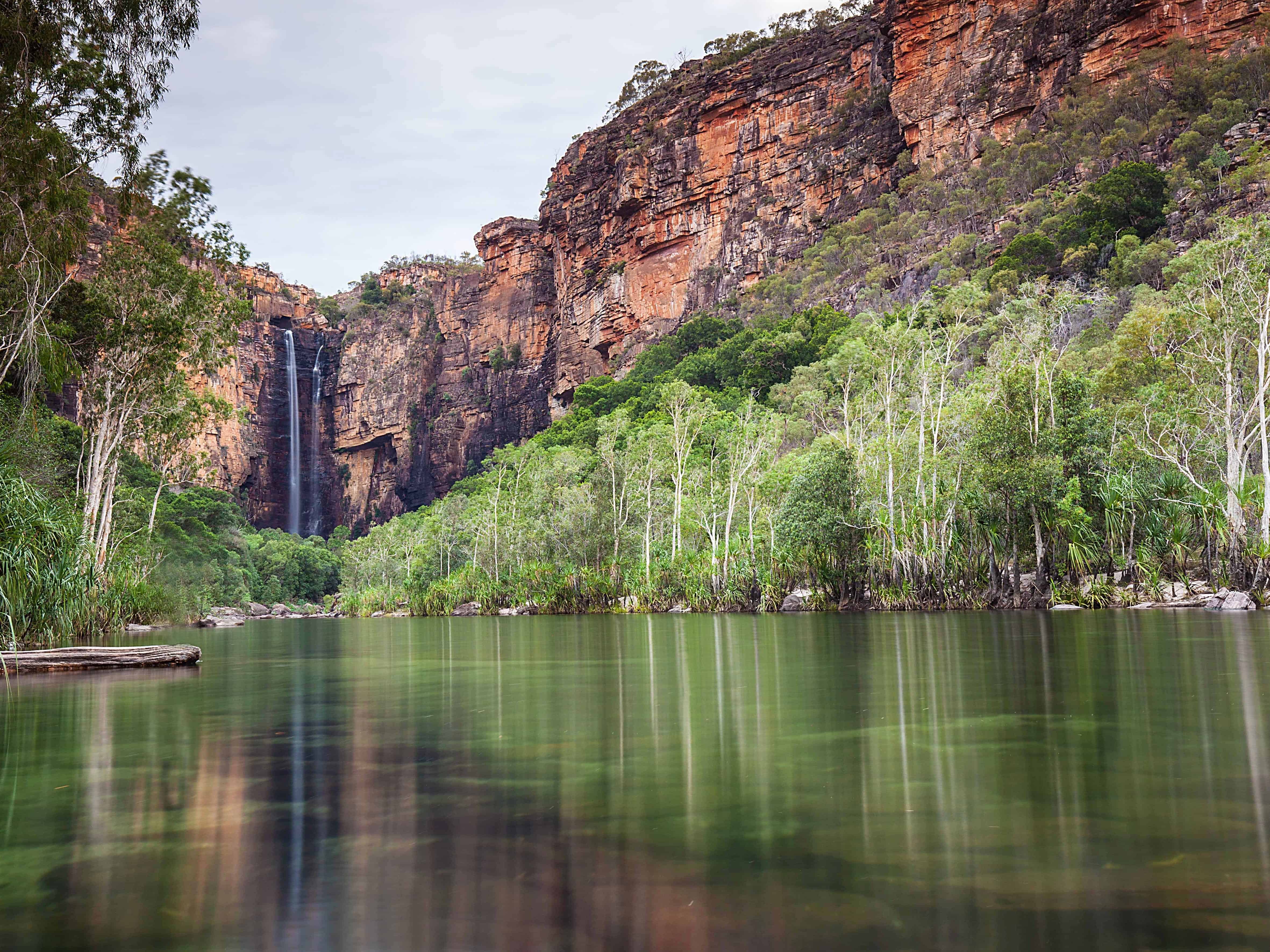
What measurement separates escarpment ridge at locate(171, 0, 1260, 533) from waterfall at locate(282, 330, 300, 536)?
103cm

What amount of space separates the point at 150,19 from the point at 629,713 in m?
16.9

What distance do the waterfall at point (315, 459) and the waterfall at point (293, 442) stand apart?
195 centimetres

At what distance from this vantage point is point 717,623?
78.5 feet

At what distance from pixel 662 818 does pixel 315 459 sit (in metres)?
123

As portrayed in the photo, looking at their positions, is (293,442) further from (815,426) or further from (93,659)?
(93,659)

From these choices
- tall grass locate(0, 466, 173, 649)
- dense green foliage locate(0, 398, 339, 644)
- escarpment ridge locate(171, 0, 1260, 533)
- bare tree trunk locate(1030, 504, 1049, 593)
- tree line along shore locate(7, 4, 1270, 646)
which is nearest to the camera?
tall grass locate(0, 466, 173, 649)

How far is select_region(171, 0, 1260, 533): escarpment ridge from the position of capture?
7512cm

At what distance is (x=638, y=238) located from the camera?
313 ft

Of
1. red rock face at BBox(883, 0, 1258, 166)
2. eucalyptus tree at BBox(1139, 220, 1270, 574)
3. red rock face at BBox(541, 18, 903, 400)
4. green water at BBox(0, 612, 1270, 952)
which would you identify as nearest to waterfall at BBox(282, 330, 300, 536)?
red rock face at BBox(541, 18, 903, 400)

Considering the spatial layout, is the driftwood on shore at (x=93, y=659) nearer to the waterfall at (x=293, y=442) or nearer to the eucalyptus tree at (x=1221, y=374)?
the eucalyptus tree at (x=1221, y=374)

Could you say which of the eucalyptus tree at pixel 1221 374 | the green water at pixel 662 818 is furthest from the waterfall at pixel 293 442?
the green water at pixel 662 818

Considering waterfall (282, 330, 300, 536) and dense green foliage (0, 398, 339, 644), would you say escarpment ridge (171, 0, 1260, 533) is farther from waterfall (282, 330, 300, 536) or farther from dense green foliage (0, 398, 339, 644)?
dense green foliage (0, 398, 339, 644)

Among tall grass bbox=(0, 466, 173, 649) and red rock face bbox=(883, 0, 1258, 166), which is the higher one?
red rock face bbox=(883, 0, 1258, 166)

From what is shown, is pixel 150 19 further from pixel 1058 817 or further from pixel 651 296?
pixel 651 296
